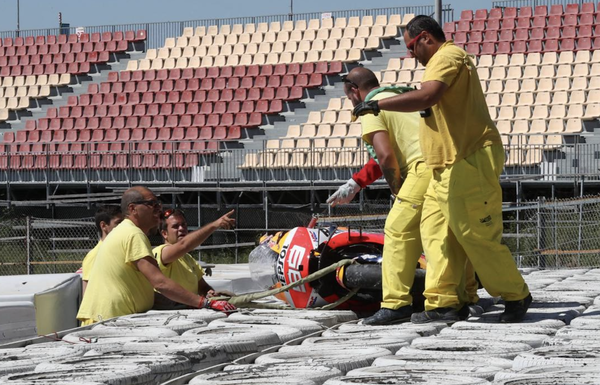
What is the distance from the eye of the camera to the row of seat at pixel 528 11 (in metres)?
25.3

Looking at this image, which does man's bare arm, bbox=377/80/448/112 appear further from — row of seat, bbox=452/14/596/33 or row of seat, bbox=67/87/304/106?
row of seat, bbox=452/14/596/33

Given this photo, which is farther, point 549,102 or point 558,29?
point 558,29

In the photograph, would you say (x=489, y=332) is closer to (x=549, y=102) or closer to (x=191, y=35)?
(x=549, y=102)

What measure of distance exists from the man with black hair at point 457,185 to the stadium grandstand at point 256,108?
12395mm

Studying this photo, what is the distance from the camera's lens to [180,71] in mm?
28172

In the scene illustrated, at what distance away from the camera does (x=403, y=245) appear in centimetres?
590

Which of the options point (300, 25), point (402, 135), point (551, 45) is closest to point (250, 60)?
point (300, 25)

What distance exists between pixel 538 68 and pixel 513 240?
10.0 meters

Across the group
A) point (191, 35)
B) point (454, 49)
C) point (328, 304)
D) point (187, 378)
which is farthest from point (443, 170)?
point (191, 35)

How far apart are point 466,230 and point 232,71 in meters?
22.0

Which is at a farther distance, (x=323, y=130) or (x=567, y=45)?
(x=567, y=45)

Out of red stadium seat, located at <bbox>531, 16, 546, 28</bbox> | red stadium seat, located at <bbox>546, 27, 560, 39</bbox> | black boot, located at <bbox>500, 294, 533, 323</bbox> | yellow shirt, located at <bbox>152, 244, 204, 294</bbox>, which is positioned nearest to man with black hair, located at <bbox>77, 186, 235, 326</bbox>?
yellow shirt, located at <bbox>152, 244, 204, 294</bbox>

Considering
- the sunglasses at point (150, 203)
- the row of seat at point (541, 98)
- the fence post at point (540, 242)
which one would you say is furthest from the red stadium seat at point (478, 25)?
the sunglasses at point (150, 203)

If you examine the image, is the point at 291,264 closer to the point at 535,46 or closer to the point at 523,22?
the point at 535,46
